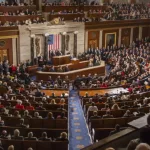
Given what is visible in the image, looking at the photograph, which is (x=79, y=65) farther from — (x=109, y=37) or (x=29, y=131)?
(x=29, y=131)

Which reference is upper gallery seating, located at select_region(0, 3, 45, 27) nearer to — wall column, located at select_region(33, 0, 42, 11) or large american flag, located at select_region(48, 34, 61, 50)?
wall column, located at select_region(33, 0, 42, 11)

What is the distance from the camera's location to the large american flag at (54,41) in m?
24.6

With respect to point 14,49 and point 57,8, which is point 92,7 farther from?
point 14,49

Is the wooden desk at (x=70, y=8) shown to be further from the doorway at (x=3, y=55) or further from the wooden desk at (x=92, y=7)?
the doorway at (x=3, y=55)

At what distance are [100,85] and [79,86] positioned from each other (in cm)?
129

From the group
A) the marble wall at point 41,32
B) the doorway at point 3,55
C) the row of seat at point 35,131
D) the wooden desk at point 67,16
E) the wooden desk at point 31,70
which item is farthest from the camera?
the wooden desk at point 67,16

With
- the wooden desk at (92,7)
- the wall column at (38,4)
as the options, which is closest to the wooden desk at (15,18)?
the wall column at (38,4)

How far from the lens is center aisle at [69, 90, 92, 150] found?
9170 millimetres

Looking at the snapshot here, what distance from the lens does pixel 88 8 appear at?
28859 mm

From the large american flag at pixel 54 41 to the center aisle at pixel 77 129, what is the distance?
1125 centimetres

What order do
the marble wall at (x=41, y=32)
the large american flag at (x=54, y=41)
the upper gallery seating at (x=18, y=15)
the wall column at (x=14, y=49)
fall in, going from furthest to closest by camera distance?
the large american flag at (x=54, y=41) → the marble wall at (x=41, y=32) → the upper gallery seating at (x=18, y=15) → the wall column at (x=14, y=49)

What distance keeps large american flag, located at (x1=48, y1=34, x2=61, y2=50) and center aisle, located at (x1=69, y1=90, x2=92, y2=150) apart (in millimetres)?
11253

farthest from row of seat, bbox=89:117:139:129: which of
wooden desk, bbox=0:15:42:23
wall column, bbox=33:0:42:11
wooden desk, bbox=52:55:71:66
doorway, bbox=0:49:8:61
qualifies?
wall column, bbox=33:0:42:11

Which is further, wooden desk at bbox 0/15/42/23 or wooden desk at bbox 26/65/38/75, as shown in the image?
wooden desk at bbox 0/15/42/23
